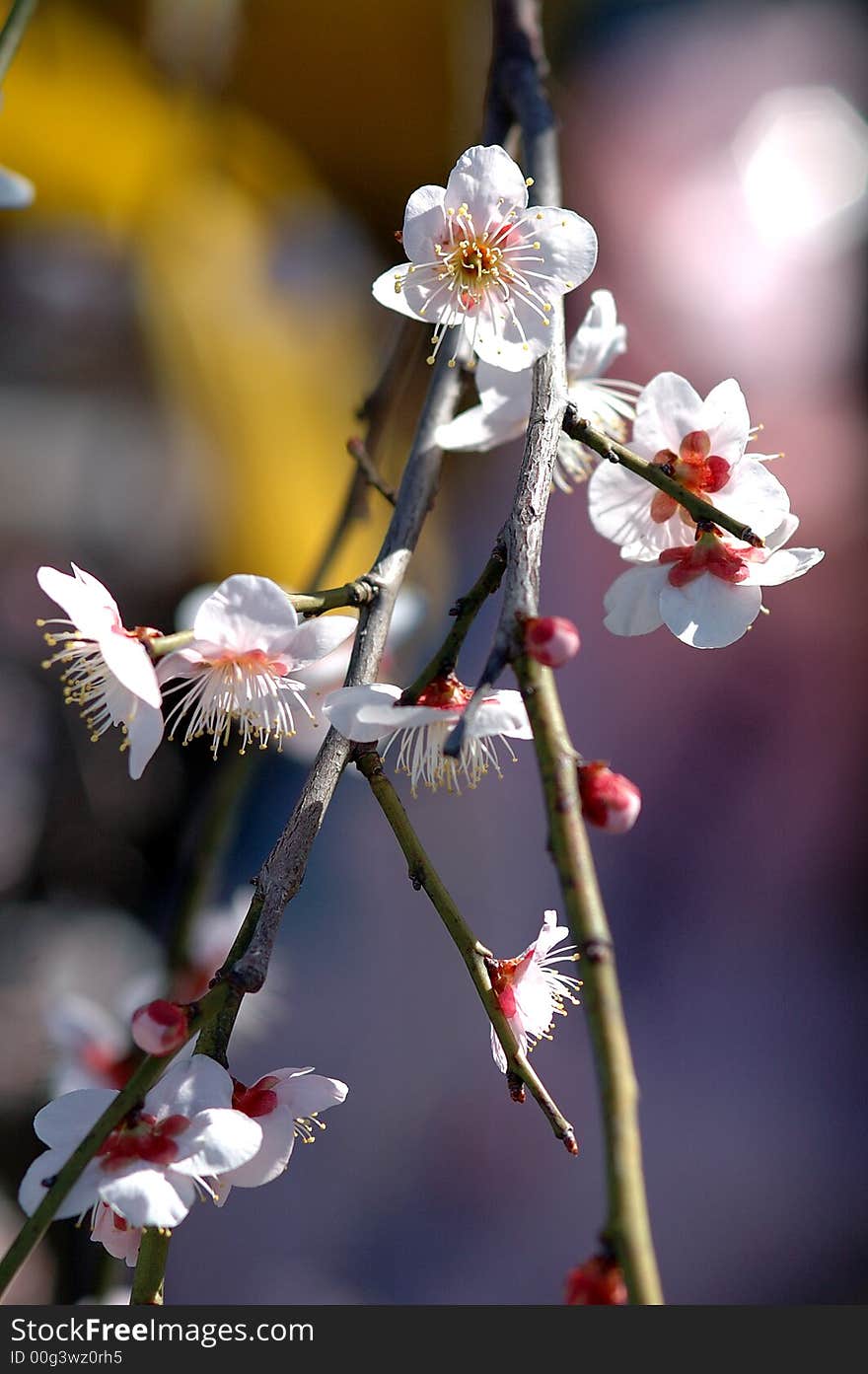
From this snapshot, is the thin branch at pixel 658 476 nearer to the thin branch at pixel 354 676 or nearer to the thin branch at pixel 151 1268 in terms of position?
the thin branch at pixel 354 676

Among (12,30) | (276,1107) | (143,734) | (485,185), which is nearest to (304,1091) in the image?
(276,1107)

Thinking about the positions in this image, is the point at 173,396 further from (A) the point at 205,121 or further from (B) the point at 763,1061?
(B) the point at 763,1061

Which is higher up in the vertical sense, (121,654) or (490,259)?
(490,259)

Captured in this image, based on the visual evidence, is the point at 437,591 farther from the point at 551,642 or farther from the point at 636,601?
the point at 551,642

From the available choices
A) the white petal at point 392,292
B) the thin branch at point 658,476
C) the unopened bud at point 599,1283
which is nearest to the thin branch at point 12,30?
the white petal at point 392,292

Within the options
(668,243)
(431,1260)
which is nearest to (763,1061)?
(431,1260)

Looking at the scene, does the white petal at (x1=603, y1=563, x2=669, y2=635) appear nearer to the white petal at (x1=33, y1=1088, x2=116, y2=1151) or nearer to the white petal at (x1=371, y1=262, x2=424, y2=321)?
the white petal at (x1=371, y1=262, x2=424, y2=321)

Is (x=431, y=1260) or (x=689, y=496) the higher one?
(x=689, y=496)

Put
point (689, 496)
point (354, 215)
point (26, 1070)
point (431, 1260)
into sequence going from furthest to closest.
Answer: point (354, 215)
point (431, 1260)
point (26, 1070)
point (689, 496)
